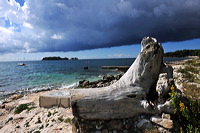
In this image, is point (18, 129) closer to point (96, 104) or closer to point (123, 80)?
point (96, 104)

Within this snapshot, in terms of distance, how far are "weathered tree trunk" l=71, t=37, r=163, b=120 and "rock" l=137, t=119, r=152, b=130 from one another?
0.29 m

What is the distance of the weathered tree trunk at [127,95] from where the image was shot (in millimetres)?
3914

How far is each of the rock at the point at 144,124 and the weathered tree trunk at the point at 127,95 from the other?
295 mm

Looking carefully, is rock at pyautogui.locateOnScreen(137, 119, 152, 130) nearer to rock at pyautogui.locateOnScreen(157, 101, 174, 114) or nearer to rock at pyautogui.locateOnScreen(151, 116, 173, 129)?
rock at pyautogui.locateOnScreen(151, 116, 173, 129)

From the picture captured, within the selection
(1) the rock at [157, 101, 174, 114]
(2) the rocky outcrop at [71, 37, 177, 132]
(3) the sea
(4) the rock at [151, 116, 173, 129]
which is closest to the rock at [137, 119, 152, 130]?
(2) the rocky outcrop at [71, 37, 177, 132]

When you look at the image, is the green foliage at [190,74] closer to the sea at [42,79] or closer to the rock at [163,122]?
the rock at [163,122]

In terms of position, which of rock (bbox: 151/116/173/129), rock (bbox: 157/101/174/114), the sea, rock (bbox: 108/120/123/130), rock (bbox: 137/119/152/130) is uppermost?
rock (bbox: 157/101/174/114)

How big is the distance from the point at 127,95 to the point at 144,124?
0.96m

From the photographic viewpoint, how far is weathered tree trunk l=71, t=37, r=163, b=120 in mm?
3914

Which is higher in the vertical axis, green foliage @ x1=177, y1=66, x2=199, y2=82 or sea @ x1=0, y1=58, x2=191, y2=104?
green foliage @ x1=177, y1=66, x2=199, y2=82

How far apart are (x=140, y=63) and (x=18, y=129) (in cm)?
648

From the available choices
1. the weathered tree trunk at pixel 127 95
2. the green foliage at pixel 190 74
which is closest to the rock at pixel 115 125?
the weathered tree trunk at pixel 127 95

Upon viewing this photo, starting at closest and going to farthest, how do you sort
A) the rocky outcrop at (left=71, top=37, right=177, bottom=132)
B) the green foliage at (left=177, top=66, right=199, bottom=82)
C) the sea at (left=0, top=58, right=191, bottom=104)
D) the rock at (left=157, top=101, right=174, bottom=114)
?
the rock at (left=157, top=101, right=174, bottom=114) → the rocky outcrop at (left=71, top=37, right=177, bottom=132) → the green foliage at (left=177, top=66, right=199, bottom=82) → the sea at (left=0, top=58, right=191, bottom=104)

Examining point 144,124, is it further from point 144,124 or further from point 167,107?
point 167,107
